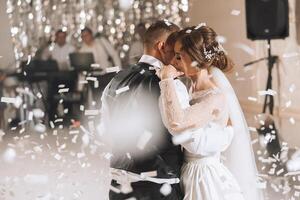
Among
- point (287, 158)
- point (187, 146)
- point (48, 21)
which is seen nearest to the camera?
point (187, 146)

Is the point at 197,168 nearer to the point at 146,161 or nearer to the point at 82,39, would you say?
the point at 146,161


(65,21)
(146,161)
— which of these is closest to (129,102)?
(146,161)

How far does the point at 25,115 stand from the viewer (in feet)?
3.62

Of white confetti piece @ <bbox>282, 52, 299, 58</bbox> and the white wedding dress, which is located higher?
white confetti piece @ <bbox>282, 52, 299, 58</bbox>

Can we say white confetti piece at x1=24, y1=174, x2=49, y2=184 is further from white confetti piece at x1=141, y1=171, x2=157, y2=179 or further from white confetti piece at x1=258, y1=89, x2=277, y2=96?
white confetti piece at x1=258, y1=89, x2=277, y2=96

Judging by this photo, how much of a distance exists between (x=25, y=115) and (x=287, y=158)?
1.95 feet

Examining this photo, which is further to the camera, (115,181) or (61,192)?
(61,192)

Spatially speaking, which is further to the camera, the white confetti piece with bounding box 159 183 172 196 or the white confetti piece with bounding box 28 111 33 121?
the white confetti piece with bounding box 28 111 33 121

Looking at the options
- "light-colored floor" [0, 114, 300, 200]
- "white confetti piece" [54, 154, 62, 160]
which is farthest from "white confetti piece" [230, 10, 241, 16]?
"white confetti piece" [54, 154, 62, 160]

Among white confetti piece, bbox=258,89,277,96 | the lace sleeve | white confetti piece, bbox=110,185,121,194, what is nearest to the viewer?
the lace sleeve

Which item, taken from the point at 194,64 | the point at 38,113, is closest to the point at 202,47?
the point at 194,64

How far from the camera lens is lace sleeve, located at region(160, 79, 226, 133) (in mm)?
928

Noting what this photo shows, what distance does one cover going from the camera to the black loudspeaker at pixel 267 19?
116 centimetres

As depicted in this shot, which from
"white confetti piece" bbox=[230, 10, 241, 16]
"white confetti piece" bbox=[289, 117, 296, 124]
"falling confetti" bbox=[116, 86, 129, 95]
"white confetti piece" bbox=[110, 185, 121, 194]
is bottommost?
"white confetti piece" bbox=[110, 185, 121, 194]
